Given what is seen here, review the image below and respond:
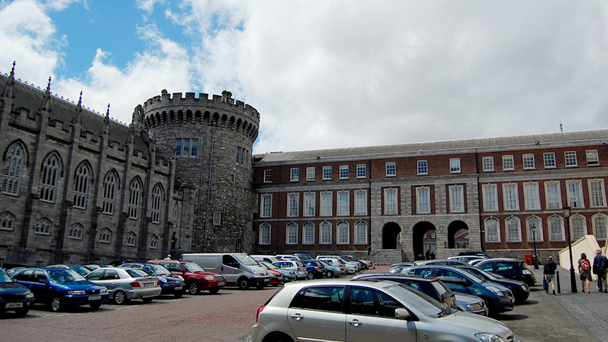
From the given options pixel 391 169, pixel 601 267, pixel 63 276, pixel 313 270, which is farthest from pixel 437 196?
pixel 63 276

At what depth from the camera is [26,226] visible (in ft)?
104

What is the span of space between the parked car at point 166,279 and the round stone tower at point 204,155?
26296 mm

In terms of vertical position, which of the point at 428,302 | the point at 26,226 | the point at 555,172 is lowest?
the point at 428,302

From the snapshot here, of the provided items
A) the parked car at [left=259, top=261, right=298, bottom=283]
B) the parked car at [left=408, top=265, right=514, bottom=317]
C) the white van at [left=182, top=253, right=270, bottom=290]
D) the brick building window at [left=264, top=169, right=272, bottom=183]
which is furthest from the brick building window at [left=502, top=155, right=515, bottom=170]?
the parked car at [left=408, top=265, right=514, bottom=317]

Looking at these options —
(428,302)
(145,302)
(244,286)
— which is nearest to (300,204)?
(244,286)

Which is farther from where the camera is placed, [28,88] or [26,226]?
[28,88]

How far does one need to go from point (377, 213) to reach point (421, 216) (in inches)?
199

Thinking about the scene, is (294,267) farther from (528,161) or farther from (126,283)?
(528,161)

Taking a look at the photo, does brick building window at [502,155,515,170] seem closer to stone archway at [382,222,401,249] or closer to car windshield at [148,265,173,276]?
stone archway at [382,222,401,249]

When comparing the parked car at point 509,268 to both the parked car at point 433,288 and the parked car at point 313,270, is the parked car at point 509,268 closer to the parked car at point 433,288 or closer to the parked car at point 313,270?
the parked car at point 433,288

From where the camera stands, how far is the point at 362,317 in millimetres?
7945

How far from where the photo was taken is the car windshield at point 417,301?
8.04 meters

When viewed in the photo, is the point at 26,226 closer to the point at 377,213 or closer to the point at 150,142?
the point at 150,142

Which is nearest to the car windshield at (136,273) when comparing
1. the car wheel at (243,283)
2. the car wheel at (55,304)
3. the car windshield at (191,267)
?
the car wheel at (55,304)
